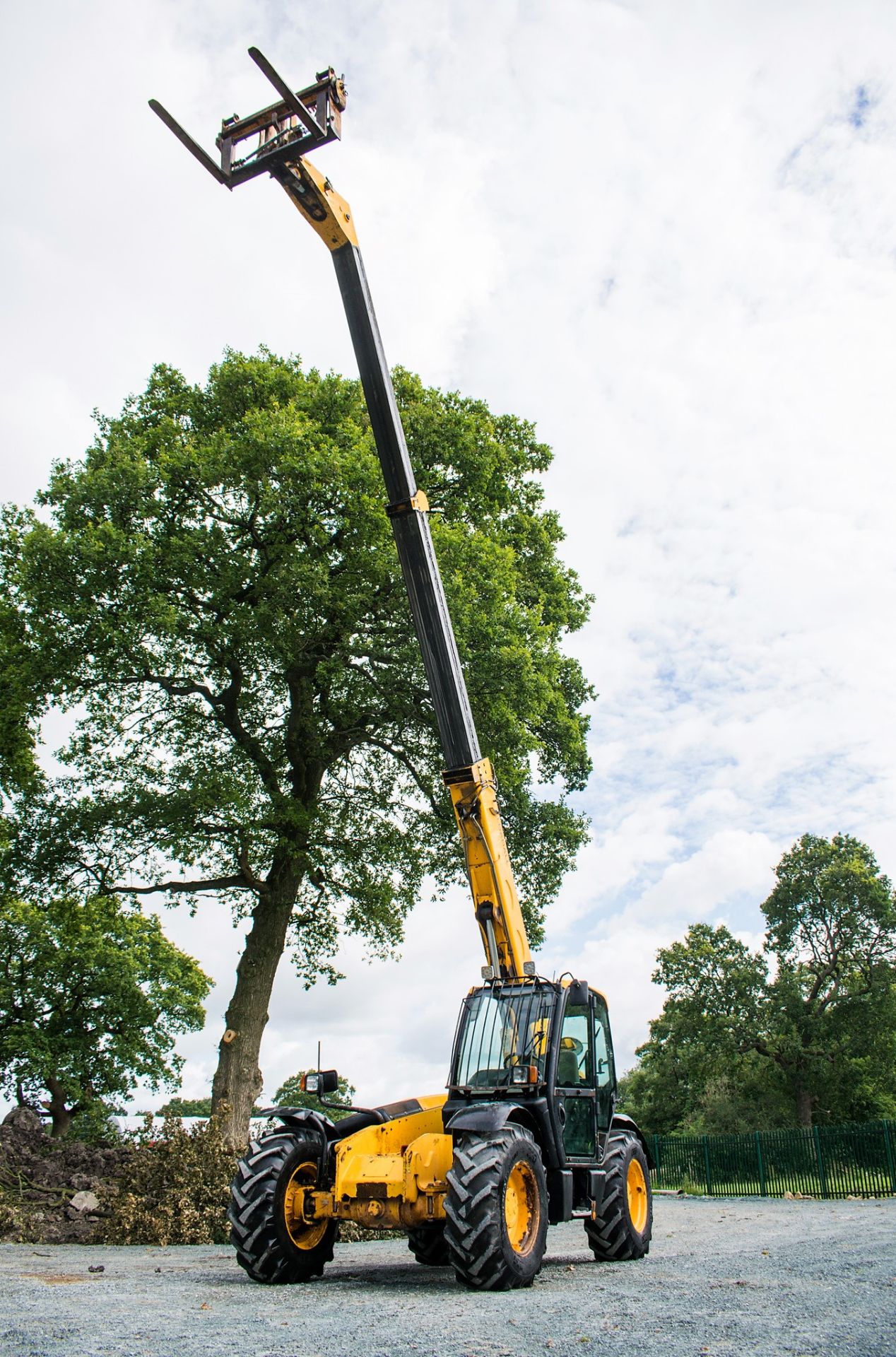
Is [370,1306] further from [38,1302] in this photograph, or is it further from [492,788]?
[492,788]

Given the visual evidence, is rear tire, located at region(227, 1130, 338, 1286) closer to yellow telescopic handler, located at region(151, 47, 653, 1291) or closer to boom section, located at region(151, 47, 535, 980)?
yellow telescopic handler, located at region(151, 47, 653, 1291)

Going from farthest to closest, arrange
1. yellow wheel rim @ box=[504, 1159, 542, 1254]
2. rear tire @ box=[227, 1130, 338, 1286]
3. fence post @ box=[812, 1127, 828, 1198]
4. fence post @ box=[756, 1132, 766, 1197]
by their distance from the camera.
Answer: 1. fence post @ box=[756, 1132, 766, 1197]
2. fence post @ box=[812, 1127, 828, 1198]
3. rear tire @ box=[227, 1130, 338, 1286]
4. yellow wheel rim @ box=[504, 1159, 542, 1254]

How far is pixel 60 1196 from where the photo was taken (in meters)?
15.2

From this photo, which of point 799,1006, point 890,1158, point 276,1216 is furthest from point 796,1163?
point 276,1216

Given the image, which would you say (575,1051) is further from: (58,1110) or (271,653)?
(58,1110)

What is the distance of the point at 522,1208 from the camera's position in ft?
25.3

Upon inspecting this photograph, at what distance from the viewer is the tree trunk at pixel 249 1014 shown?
56.2 feet

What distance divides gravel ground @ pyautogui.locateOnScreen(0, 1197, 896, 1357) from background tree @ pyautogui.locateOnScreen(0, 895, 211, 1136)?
20712 mm

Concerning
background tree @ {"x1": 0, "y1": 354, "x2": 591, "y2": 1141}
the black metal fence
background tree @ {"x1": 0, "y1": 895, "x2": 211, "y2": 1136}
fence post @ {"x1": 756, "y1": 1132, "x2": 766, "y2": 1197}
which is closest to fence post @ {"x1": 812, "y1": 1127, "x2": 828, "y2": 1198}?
the black metal fence

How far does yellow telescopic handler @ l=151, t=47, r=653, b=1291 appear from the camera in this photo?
761 centimetres

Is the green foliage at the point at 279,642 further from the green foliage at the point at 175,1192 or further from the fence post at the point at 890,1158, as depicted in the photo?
the fence post at the point at 890,1158

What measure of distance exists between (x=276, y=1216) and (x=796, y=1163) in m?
22.5

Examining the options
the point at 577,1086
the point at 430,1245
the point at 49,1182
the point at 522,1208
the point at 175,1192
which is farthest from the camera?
the point at 49,1182

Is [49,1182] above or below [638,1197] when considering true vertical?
below
